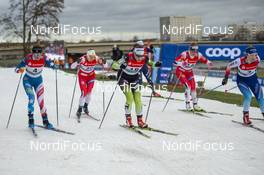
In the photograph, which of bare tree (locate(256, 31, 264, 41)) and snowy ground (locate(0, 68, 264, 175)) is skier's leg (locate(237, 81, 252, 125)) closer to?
snowy ground (locate(0, 68, 264, 175))

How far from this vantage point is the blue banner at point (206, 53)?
2569 cm

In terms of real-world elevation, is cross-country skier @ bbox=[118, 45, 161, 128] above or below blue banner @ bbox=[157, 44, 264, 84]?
below

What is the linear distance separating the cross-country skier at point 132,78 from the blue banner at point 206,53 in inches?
621

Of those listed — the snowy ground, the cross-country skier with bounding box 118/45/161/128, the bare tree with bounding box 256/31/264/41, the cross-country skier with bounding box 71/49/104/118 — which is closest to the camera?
the snowy ground

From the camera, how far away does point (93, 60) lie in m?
12.4

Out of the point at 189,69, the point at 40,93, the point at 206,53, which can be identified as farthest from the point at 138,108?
the point at 206,53

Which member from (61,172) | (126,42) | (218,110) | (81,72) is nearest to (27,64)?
(81,72)

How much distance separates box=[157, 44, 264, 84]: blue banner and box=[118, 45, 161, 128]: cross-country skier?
621 inches
